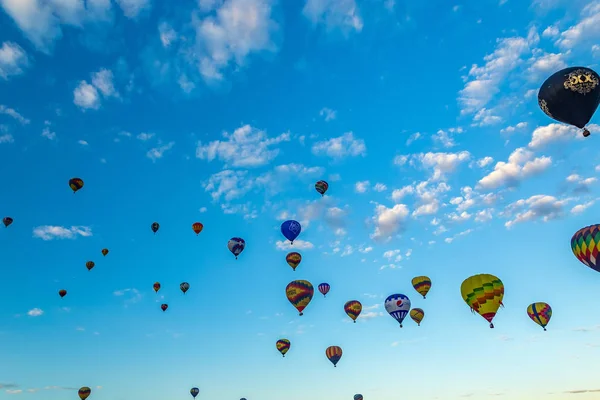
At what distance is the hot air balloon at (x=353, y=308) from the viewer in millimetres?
60250

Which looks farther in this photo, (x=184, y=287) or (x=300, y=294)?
(x=184, y=287)

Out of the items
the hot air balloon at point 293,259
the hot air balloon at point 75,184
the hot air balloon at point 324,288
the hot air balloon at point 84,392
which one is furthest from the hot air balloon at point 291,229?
the hot air balloon at point 84,392

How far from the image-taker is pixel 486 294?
39.1m

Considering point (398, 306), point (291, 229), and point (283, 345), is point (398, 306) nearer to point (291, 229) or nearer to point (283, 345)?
point (291, 229)

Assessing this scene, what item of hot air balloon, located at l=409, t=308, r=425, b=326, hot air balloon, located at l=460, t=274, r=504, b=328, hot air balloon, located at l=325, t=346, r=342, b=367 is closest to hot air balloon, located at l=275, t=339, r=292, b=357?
hot air balloon, located at l=325, t=346, r=342, b=367

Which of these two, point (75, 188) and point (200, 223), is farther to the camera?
point (200, 223)

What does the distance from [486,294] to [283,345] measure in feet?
115

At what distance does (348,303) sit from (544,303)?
84.1 feet

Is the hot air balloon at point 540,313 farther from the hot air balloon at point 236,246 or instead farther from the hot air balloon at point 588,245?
the hot air balloon at point 236,246

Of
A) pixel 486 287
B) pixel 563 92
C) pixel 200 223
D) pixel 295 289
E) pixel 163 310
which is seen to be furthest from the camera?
pixel 163 310

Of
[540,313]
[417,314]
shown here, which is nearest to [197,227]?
[417,314]

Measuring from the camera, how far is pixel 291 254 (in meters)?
58.4

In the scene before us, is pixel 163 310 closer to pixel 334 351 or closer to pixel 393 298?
pixel 334 351

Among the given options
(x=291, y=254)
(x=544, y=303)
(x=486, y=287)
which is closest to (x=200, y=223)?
(x=291, y=254)
